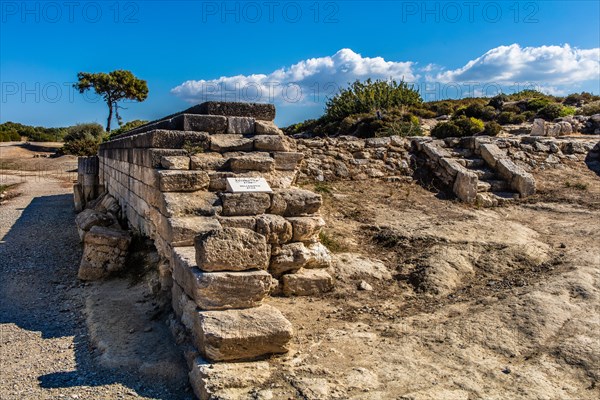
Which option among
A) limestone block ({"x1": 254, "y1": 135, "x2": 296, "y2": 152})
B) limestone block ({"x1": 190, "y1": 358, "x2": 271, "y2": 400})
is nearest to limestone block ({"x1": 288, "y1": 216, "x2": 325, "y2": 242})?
limestone block ({"x1": 254, "y1": 135, "x2": 296, "y2": 152})

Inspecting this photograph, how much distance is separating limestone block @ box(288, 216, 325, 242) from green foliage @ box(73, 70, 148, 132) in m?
32.6

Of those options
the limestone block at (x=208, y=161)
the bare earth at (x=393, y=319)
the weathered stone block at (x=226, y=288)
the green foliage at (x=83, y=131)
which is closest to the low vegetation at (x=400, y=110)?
the bare earth at (x=393, y=319)

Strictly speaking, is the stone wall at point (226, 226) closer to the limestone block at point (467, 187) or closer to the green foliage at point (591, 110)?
the limestone block at point (467, 187)

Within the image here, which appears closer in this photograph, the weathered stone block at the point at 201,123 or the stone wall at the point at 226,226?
the stone wall at the point at 226,226

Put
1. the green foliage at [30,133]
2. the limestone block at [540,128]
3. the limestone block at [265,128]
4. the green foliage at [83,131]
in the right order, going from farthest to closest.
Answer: the green foliage at [30,133], the green foliage at [83,131], the limestone block at [540,128], the limestone block at [265,128]

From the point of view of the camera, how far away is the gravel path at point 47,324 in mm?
3814

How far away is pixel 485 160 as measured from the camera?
11.4 meters

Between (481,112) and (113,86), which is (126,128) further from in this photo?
(481,112)

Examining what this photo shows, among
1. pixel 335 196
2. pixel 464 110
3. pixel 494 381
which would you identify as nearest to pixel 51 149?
pixel 464 110

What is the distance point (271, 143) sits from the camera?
6.31 metres

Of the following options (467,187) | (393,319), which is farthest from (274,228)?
(467,187)

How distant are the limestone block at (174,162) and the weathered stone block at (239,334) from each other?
7.36 ft

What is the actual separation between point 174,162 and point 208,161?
42 centimetres

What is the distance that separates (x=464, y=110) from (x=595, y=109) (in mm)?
5292
